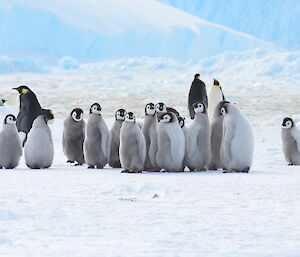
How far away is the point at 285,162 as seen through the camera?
7.57 metres

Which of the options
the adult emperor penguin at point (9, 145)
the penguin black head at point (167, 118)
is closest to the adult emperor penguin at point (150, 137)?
the penguin black head at point (167, 118)

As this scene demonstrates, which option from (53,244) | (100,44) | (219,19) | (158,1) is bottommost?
(53,244)

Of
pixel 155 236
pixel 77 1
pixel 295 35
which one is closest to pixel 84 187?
pixel 155 236

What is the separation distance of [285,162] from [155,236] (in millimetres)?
4891

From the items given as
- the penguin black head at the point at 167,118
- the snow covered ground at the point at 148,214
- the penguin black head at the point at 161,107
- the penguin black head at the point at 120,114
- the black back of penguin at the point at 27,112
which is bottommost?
the snow covered ground at the point at 148,214

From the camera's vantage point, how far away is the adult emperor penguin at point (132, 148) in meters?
6.10

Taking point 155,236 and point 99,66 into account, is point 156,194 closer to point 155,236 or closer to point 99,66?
point 155,236

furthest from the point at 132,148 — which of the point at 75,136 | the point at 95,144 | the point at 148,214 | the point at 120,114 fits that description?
the point at 148,214

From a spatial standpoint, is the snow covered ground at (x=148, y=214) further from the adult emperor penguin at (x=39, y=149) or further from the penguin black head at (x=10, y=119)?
the penguin black head at (x=10, y=119)

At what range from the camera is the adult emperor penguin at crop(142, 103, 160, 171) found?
6.38m

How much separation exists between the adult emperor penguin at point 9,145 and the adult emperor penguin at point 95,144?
743 mm

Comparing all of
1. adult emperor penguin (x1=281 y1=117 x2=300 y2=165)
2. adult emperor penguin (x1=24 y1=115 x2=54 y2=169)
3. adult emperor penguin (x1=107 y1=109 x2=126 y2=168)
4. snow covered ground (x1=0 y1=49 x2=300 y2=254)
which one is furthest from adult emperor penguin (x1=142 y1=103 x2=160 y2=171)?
adult emperor penguin (x1=281 y1=117 x2=300 y2=165)

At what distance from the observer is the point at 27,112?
388 inches

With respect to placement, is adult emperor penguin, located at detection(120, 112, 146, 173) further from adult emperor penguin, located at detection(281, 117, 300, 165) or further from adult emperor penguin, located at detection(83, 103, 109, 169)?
adult emperor penguin, located at detection(281, 117, 300, 165)
